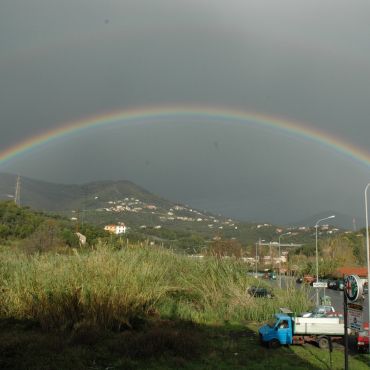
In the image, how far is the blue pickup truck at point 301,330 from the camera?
1378 cm

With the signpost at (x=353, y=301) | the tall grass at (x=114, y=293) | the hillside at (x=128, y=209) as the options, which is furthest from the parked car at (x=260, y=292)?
the hillside at (x=128, y=209)

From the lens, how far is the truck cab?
13.7 m

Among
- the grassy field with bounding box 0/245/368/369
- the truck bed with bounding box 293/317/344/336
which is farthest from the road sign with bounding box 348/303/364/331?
the truck bed with bounding box 293/317/344/336

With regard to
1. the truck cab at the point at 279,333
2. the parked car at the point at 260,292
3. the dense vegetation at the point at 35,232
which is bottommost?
the truck cab at the point at 279,333

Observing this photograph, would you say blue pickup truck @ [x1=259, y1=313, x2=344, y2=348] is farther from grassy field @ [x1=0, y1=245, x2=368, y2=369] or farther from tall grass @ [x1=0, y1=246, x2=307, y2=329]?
tall grass @ [x1=0, y1=246, x2=307, y2=329]

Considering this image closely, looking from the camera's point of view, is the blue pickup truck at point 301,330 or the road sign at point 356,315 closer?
the road sign at point 356,315

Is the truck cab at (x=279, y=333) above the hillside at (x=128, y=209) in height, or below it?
below

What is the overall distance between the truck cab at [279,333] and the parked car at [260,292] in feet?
18.0

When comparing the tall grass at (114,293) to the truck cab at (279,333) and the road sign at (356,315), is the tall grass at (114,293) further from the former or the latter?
the road sign at (356,315)

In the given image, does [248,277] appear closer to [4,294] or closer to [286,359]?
[286,359]

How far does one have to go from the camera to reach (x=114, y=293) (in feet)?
46.0

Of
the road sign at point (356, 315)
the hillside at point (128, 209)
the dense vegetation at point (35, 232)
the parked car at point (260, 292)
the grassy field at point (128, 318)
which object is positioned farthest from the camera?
the hillside at point (128, 209)

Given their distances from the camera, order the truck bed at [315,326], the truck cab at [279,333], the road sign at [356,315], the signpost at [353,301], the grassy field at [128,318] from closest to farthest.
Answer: the signpost at [353,301] < the road sign at [356,315] < the grassy field at [128,318] < the truck cab at [279,333] < the truck bed at [315,326]

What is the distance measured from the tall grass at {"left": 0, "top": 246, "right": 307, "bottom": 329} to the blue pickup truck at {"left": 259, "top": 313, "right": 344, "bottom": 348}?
369 centimetres
